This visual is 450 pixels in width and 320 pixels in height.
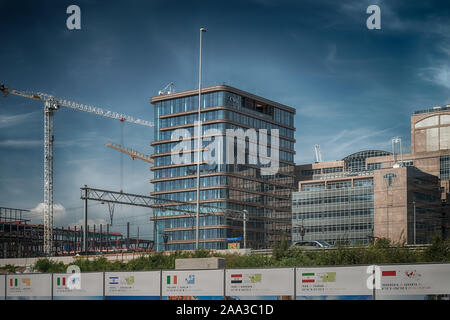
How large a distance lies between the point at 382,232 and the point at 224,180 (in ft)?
120

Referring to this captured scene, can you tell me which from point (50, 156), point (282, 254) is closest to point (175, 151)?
point (50, 156)

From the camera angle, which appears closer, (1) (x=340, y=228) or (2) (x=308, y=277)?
(2) (x=308, y=277)

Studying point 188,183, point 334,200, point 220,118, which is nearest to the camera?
point 334,200

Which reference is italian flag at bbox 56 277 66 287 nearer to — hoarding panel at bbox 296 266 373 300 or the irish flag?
the irish flag

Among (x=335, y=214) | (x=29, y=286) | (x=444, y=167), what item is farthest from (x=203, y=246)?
(x=29, y=286)

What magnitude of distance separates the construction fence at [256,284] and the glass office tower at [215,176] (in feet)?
350

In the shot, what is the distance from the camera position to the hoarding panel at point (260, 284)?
917 inches

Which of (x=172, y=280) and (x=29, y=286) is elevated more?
(x=172, y=280)

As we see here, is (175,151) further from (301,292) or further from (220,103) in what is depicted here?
(301,292)

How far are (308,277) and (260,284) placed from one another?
6.35 ft

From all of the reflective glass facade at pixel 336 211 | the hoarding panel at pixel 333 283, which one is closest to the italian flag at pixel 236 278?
the hoarding panel at pixel 333 283

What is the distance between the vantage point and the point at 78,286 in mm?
27438

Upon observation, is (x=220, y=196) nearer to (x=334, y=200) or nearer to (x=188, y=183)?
(x=188, y=183)

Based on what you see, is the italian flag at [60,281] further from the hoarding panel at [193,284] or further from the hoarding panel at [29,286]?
the hoarding panel at [193,284]
